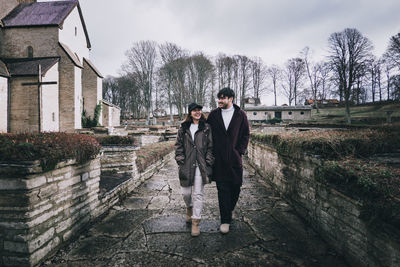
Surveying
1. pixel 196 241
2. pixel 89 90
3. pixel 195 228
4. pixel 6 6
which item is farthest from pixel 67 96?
pixel 196 241

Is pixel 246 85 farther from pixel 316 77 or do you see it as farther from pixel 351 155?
pixel 351 155

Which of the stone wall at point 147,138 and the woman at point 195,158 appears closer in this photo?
the woman at point 195,158

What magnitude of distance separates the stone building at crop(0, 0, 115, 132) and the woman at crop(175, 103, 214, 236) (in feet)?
55.4

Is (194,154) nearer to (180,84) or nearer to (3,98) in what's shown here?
(3,98)

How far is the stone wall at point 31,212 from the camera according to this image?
2.14m

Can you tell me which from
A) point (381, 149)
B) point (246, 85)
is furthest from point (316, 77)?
point (381, 149)

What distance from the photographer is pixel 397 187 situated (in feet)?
5.91

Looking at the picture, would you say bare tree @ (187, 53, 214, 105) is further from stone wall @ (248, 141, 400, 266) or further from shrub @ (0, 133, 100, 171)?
shrub @ (0, 133, 100, 171)

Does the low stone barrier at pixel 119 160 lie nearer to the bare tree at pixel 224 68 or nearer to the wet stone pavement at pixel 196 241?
the wet stone pavement at pixel 196 241

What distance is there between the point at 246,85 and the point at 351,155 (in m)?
41.2

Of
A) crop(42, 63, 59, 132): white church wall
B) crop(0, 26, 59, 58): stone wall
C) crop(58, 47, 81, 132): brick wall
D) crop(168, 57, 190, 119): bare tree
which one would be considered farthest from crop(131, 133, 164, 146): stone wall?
crop(168, 57, 190, 119): bare tree

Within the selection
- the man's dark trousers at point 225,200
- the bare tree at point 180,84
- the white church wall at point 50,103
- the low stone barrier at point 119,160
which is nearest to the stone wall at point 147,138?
the low stone barrier at point 119,160

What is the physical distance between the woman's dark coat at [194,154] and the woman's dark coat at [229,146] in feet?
0.36

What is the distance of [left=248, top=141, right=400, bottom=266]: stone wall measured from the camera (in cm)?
183
